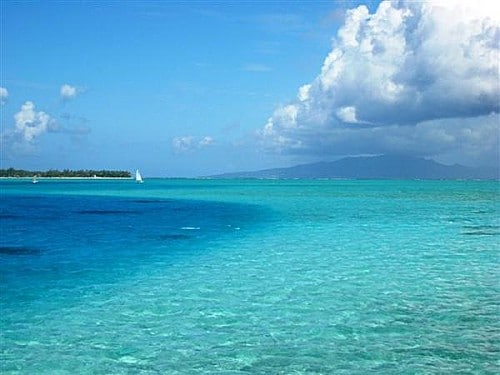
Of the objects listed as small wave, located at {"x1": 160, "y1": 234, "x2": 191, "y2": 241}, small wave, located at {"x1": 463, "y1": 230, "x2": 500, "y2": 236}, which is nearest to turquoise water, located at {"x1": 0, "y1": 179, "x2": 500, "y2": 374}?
small wave, located at {"x1": 160, "y1": 234, "x2": 191, "y2": 241}

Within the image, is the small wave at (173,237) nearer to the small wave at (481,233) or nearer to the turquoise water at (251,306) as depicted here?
the turquoise water at (251,306)

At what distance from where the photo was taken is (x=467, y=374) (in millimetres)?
8242

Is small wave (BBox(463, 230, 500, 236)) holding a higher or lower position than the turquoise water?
higher

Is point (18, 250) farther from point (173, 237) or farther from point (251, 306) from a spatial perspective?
point (251, 306)

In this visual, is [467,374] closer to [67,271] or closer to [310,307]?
[310,307]

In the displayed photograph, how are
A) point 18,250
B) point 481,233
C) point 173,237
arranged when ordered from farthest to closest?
point 481,233, point 173,237, point 18,250

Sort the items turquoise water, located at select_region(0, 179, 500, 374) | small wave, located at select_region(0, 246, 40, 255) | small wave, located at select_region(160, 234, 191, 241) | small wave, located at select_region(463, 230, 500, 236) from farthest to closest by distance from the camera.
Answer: small wave, located at select_region(463, 230, 500, 236) < small wave, located at select_region(160, 234, 191, 241) < small wave, located at select_region(0, 246, 40, 255) < turquoise water, located at select_region(0, 179, 500, 374)

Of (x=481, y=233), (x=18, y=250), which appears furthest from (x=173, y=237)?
(x=481, y=233)

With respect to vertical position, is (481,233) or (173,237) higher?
(481,233)

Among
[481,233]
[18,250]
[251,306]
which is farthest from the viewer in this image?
[481,233]

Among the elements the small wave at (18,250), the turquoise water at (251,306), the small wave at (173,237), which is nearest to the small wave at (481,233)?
the turquoise water at (251,306)

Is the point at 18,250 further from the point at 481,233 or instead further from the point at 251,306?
the point at 481,233

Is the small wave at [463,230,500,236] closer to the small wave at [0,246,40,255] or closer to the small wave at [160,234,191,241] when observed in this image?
the small wave at [160,234,191,241]

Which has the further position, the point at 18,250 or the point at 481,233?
the point at 481,233
